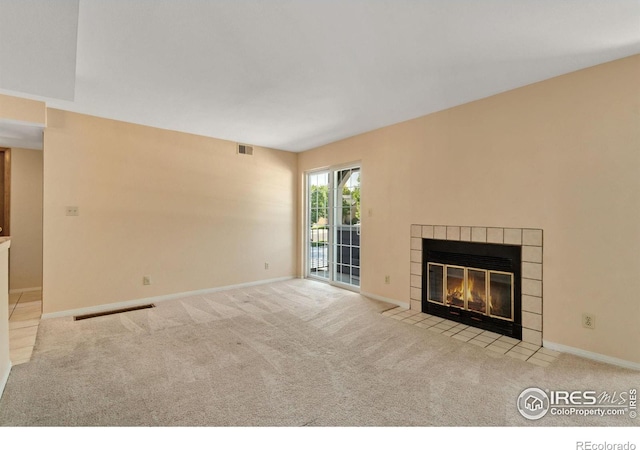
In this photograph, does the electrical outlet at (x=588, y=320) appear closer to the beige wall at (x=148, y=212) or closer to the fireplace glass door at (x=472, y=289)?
the fireplace glass door at (x=472, y=289)

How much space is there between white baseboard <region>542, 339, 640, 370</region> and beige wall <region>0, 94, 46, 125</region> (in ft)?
19.4

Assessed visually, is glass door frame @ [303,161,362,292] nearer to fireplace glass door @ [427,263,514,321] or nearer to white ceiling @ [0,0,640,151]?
fireplace glass door @ [427,263,514,321]

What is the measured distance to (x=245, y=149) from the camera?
5.09 m

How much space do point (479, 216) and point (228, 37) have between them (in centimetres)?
299

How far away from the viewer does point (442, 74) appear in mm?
2619

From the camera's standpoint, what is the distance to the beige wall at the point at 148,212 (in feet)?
11.7

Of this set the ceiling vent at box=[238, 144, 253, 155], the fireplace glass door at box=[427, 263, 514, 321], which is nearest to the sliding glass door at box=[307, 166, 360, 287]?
the ceiling vent at box=[238, 144, 253, 155]

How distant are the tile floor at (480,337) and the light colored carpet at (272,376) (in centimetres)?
12

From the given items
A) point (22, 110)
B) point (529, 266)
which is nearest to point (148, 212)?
point (22, 110)

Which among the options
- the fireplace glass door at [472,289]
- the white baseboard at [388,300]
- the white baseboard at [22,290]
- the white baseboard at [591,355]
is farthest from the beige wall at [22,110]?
the white baseboard at [591,355]

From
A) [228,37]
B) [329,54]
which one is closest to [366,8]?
[329,54]

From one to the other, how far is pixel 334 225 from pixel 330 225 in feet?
0.27

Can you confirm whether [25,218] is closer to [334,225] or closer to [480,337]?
[334,225]
